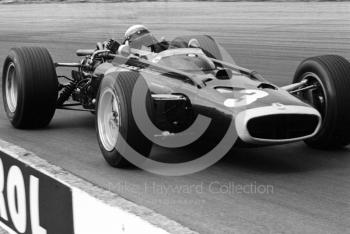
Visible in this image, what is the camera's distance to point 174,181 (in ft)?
17.6

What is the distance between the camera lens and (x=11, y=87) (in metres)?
7.84

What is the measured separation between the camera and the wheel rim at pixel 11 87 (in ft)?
25.2

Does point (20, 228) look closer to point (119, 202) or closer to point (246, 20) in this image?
point (119, 202)

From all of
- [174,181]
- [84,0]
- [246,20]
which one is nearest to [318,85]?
[174,181]

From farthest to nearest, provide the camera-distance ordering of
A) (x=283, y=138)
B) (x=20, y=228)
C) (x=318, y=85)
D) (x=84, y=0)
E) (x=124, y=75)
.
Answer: (x=84, y=0)
(x=318, y=85)
(x=124, y=75)
(x=283, y=138)
(x=20, y=228)

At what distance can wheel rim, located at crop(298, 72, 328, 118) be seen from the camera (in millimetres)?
6090

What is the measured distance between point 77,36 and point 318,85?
47.4 feet

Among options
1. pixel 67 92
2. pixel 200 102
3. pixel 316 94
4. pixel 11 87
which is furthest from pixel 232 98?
pixel 11 87

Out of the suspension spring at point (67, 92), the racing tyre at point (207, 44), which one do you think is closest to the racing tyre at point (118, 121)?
the racing tyre at point (207, 44)

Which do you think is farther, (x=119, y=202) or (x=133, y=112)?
(x=133, y=112)

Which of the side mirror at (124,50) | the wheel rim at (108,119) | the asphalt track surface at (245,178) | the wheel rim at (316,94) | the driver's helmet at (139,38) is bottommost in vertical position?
the asphalt track surface at (245,178)

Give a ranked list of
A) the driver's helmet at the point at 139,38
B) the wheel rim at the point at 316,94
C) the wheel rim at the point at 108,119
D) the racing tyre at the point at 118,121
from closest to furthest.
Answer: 1. the racing tyre at the point at 118,121
2. the wheel rim at the point at 108,119
3. the wheel rim at the point at 316,94
4. the driver's helmet at the point at 139,38

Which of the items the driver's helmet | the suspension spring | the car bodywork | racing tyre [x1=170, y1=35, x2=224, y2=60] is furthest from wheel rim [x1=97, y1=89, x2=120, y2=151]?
the suspension spring

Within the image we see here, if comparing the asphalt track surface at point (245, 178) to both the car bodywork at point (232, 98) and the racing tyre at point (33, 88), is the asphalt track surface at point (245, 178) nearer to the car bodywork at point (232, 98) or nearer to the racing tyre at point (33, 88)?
the racing tyre at point (33, 88)
